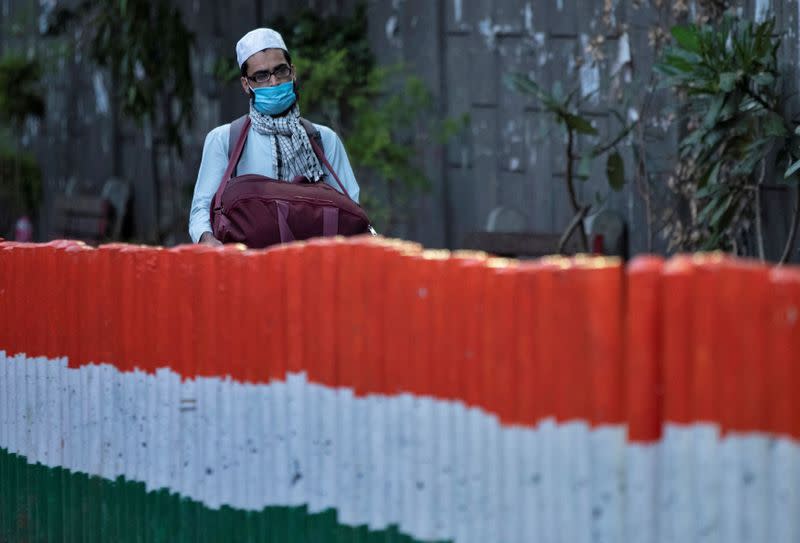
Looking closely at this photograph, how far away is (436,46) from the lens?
10.8 meters

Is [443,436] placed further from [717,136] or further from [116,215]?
[116,215]

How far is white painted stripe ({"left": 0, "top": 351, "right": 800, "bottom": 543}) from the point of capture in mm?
2920

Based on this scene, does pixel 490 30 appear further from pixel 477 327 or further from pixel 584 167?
pixel 477 327

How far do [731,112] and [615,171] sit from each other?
139 cm

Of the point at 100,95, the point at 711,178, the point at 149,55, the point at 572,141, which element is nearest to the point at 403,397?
the point at 711,178

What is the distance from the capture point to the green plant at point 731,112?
7367 mm

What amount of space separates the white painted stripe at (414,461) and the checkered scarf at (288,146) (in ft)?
3.28

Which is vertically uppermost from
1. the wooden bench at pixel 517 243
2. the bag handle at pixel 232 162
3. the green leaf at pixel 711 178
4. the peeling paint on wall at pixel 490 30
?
the peeling paint on wall at pixel 490 30

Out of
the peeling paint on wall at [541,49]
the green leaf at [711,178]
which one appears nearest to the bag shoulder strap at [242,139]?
the green leaf at [711,178]

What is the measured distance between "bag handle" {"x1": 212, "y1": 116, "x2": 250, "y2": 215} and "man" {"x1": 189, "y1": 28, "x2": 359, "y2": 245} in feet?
0.13

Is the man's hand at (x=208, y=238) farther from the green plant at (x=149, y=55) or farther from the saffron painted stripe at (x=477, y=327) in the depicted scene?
the green plant at (x=149, y=55)

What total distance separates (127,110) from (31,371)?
8.34 metres

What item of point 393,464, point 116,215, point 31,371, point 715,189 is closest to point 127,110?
point 116,215

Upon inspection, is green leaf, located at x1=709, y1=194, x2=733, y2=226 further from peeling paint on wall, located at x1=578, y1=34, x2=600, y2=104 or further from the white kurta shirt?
the white kurta shirt
